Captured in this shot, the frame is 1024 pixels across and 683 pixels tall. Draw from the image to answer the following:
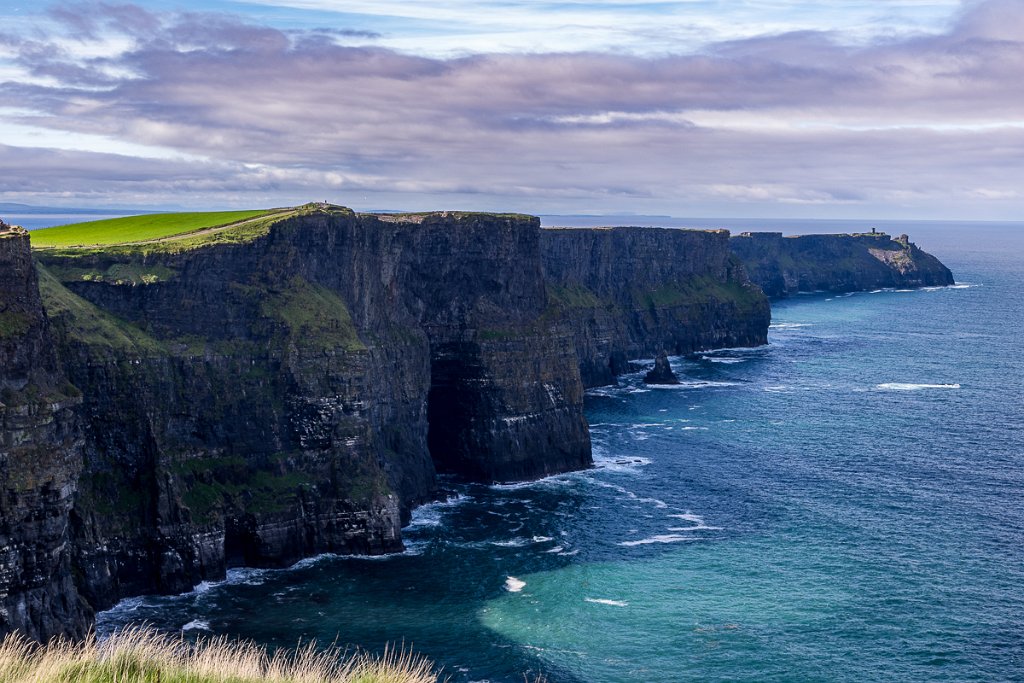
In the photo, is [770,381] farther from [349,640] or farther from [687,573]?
[349,640]

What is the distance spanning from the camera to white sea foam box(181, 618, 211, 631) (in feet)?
259

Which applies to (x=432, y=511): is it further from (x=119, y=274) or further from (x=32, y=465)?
(x=32, y=465)

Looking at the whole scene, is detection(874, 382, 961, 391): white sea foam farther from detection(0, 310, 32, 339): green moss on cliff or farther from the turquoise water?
detection(0, 310, 32, 339): green moss on cliff

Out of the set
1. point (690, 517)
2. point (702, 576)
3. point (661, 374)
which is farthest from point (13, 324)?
point (661, 374)

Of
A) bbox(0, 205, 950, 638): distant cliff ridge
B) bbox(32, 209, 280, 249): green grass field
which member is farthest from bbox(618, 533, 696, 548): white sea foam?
bbox(32, 209, 280, 249): green grass field

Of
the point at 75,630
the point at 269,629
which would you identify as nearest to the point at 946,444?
the point at 269,629

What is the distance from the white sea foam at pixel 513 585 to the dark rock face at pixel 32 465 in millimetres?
32813

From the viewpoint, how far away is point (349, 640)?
259ft

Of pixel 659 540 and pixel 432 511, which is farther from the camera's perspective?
pixel 432 511

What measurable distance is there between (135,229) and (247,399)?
119 feet

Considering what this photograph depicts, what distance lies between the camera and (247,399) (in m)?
98.2

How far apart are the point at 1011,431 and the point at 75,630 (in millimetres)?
120980

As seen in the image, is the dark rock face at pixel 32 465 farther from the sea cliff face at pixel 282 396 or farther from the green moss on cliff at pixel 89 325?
the green moss on cliff at pixel 89 325

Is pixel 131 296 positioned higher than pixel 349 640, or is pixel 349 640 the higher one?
pixel 131 296
